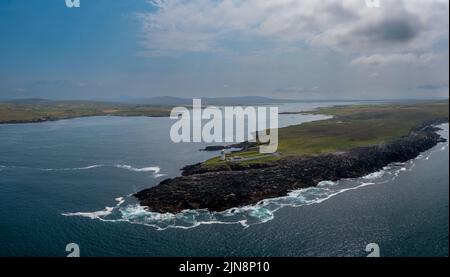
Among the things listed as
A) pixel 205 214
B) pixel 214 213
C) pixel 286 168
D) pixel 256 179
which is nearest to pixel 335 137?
pixel 286 168

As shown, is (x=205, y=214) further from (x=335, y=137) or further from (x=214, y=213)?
(x=335, y=137)

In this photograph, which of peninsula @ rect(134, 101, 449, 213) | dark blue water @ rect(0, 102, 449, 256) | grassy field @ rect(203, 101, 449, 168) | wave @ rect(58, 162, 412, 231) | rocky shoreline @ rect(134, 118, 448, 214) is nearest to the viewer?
dark blue water @ rect(0, 102, 449, 256)

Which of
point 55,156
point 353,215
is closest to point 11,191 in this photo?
point 55,156

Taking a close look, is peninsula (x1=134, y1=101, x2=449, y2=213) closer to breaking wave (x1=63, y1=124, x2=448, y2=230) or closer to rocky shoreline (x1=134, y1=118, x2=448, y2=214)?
rocky shoreline (x1=134, y1=118, x2=448, y2=214)

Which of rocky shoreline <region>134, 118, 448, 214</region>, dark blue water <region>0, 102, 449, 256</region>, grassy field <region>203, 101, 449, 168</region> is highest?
grassy field <region>203, 101, 449, 168</region>

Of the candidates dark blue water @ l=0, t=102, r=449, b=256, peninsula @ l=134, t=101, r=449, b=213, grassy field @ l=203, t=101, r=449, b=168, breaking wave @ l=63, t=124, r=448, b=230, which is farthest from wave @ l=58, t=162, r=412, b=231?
grassy field @ l=203, t=101, r=449, b=168
